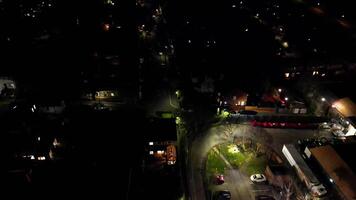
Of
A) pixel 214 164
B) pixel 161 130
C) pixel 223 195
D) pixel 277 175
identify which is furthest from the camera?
pixel 161 130

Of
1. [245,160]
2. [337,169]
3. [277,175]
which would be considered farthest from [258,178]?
[337,169]

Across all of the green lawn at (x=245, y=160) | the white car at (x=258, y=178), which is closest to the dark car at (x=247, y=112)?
the green lawn at (x=245, y=160)

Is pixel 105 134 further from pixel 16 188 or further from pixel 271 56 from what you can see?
pixel 271 56

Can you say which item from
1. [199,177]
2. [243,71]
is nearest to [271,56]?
[243,71]

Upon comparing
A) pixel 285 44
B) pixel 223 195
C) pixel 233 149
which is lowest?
pixel 223 195

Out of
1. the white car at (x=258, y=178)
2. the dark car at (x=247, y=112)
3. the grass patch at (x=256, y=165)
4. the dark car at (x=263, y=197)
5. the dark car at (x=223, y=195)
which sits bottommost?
the dark car at (x=263, y=197)

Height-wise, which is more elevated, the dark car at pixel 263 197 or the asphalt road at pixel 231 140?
the asphalt road at pixel 231 140

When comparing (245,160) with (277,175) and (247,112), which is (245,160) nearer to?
(277,175)

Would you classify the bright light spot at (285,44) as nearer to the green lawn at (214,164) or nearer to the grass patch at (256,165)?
the grass patch at (256,165)

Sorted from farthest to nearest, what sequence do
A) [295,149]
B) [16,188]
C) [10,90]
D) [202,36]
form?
1. [202,36]
2. [10,90]
3. [295,149]
4. [16,188]

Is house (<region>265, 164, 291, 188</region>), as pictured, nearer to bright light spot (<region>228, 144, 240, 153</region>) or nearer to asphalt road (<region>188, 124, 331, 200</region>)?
asphalt road (<region>188, 124, 331, 200</region>)

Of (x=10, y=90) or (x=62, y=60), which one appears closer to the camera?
Result: (x=10, y=90)
